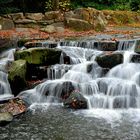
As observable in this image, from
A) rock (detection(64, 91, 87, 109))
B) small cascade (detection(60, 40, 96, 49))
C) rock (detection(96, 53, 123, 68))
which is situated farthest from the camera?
small cascade (detection(60, 40, 96, 49))

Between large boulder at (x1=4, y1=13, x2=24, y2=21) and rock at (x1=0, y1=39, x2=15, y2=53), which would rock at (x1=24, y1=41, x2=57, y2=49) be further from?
large boulder at (x1=4, y1=13, x2=24, y2=21)

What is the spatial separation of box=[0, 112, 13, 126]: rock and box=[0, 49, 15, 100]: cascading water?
2156 millimetres

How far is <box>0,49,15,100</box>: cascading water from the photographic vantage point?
14312 mm

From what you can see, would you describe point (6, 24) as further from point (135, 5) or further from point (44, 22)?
point (135, 5)

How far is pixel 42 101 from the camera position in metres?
13.5

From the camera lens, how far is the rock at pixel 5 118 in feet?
36.5

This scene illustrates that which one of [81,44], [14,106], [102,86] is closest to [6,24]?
[81,44]

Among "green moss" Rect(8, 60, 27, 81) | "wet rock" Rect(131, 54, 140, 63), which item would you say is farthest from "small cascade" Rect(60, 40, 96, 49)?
"green moss" Rect(8, 60, 27, 81)

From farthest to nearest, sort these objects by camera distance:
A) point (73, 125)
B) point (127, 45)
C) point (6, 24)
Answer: point (6, 24), point (127, 45), point (73, 125)

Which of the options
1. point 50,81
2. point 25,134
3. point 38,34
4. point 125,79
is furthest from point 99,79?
point 38,34

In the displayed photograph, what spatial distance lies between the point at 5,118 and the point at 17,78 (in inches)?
113

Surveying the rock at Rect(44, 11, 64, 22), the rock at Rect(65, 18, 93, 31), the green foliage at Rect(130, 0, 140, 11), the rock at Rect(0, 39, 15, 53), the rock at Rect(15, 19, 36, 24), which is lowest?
the rock at Rect(0, 39, 15, 53)

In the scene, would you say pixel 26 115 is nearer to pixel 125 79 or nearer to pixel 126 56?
pixel 125 79

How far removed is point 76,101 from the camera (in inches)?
496
